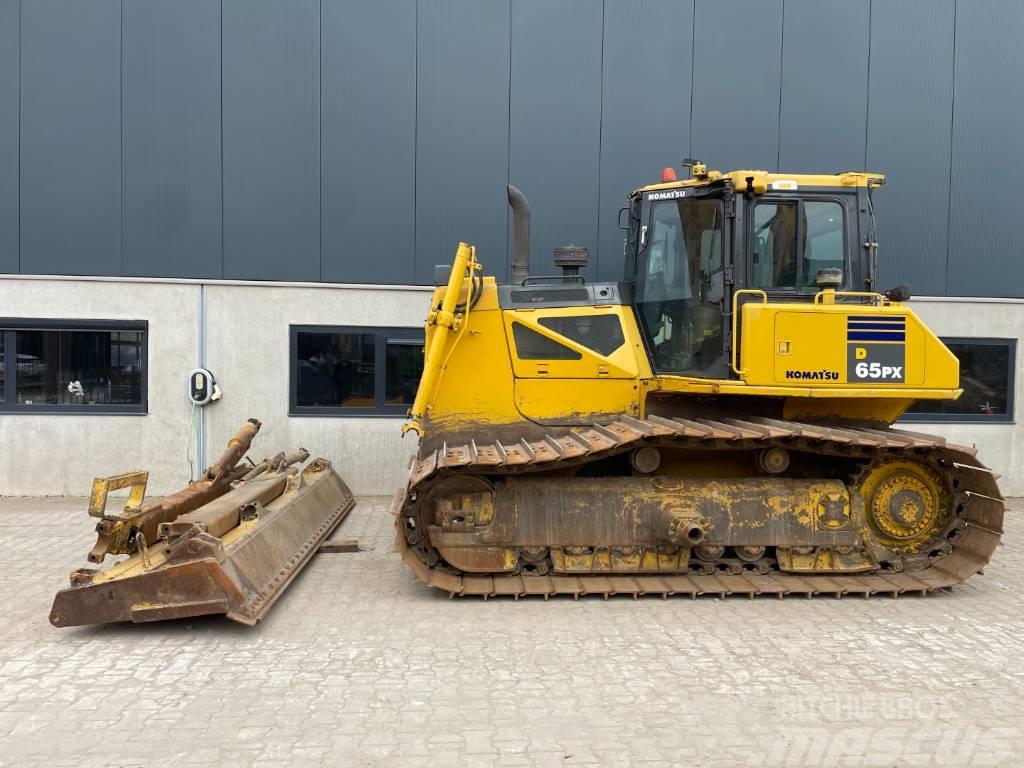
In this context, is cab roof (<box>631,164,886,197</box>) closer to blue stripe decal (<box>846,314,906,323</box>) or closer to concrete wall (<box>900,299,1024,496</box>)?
blue stripe decal (<box>846,314,906,323</box>)

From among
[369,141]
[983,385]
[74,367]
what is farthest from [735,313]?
[74,367]

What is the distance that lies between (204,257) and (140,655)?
5777mm

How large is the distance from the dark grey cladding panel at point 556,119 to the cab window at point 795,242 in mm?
3602

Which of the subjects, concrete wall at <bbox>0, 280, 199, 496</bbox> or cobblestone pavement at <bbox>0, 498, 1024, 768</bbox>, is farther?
concrete wall at <bbox>0, 280, 199, 496</bbox>

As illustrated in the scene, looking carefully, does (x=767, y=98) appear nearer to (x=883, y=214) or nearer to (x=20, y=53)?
(x=883, y=214)

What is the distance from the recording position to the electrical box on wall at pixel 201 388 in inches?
340

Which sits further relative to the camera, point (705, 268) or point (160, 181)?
point (160, 181)

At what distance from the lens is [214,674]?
3912 millimetres

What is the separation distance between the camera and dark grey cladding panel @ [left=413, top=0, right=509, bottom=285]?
880 cm

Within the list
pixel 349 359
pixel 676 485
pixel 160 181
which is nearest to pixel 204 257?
pixel 160 181

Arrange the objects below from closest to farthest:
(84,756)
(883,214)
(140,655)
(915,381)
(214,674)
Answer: (84,756), (214,674), (140,655), (915,381), (883,214)

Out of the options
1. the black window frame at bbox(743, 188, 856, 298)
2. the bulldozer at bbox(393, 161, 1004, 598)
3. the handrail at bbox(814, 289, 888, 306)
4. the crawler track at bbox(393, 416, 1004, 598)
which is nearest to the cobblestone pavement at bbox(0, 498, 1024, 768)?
the crawler track at bbox(393, 416, 1004, 598)

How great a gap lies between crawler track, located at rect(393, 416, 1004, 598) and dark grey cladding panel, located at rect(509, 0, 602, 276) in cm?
418

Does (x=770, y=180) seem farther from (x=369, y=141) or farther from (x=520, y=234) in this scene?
(x=369, y=141)
